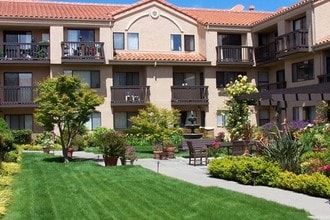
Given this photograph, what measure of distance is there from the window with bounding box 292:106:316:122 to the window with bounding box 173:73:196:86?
8.26 m

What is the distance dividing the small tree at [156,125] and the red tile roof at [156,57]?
9.01 meters

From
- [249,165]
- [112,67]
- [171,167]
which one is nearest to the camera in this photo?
[249,165]

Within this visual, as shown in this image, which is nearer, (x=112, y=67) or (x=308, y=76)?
(x=308, y=76)

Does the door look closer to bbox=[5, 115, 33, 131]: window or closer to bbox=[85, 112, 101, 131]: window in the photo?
bbox=[85, 112, 101, 131]: window

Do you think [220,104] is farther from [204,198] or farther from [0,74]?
[204,198]

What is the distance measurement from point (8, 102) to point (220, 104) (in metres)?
15.3


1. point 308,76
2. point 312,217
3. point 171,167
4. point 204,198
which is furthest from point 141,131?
point 312,217

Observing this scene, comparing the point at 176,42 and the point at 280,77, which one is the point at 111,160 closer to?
the point at 176,42

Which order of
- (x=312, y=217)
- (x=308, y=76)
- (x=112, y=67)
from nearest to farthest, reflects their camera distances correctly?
(x=312, y=217) → (x=308, y=76) → (x=112, y=67)

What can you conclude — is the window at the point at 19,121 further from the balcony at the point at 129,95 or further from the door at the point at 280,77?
the door at the point at 280,77

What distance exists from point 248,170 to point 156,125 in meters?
13.0

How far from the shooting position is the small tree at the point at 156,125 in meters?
25.7

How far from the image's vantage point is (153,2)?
36969 mm

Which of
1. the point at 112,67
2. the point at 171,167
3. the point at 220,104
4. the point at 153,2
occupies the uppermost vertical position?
the point at 153,2
